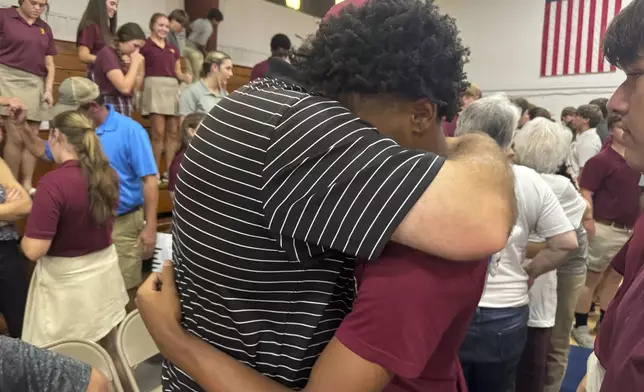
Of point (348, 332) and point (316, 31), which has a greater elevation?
point (316, 31)

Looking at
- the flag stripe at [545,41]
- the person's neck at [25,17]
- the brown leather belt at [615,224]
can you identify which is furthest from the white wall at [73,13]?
the flag stripe at [545,41]

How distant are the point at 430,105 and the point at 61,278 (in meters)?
2.34

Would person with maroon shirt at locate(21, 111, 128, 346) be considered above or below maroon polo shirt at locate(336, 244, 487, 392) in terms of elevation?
below

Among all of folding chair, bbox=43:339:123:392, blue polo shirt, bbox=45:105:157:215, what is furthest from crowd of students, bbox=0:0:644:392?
blue polo shirt, bbox=45:105:157:215

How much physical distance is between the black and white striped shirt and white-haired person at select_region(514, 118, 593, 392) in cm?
207

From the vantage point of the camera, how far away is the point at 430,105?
0.82m

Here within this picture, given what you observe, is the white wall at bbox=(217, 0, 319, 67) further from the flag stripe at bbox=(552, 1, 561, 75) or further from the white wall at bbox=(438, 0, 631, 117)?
the flag stripe at bbox=(552, 1, 561, 75)

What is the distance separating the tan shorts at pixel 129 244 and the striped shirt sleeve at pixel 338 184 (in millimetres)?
2831

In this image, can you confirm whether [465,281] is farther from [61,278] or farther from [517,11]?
[517,11]

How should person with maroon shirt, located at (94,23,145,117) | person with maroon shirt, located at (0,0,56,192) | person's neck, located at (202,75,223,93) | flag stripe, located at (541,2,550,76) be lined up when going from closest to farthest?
person with maroon shirt, located at (0,0,56,192) → person with maroon shirt, located at (94,23,145,117) → person's neck, located at (202,75,223,93) → flag stripe, located at (541,2,550,76)

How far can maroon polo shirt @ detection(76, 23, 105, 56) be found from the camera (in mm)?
4895

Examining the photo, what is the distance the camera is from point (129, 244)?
337 cm

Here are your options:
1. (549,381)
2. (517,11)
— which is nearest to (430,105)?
(549,381)

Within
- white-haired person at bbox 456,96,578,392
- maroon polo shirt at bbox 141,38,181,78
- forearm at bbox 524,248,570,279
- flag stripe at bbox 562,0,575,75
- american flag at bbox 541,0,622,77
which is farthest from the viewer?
flag stripe at bbox 562,0,575,75
